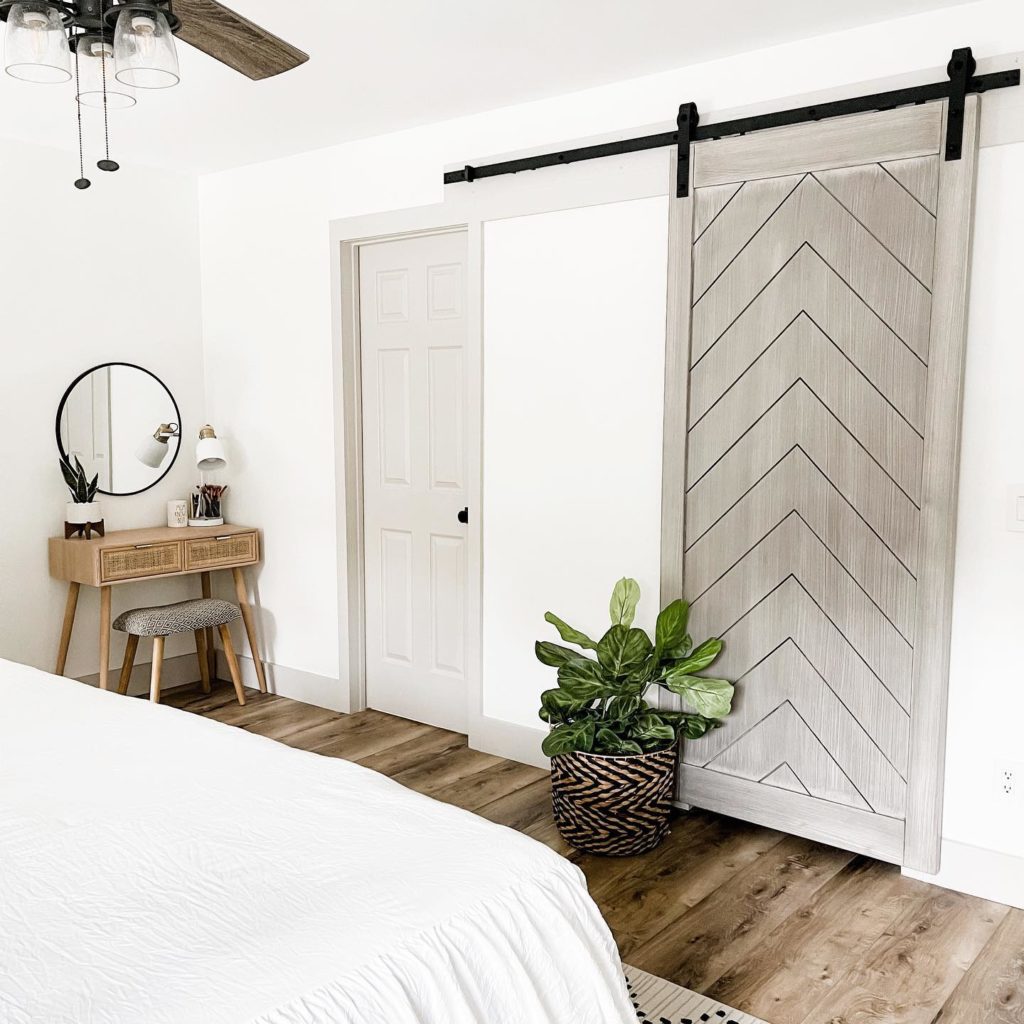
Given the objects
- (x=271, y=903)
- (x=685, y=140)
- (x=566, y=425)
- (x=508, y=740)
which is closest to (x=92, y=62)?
(x=271, y=903)

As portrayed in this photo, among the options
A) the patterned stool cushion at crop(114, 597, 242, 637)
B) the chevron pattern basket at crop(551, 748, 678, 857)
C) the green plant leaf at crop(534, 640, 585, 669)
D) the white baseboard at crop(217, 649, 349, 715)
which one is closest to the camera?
the chevron pattern basket at crop(551, 748, 678, 857)

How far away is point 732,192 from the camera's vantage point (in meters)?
2.94

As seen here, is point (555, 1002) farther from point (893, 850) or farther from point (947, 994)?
point (893, 850)

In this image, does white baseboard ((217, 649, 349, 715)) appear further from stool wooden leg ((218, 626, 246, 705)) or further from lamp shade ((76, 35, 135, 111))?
lamp shade ((76, 35, 135, 111))

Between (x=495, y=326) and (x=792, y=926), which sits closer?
(x=792, y=926)

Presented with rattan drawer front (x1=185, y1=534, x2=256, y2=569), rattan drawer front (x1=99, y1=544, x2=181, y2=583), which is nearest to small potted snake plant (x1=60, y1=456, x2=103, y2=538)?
rattan drawer front (x1=99, y1=544, x2=181, y2=583)

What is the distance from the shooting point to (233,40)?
1910mm

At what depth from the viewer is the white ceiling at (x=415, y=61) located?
2.60 metres

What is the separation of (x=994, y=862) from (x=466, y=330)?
2.46m

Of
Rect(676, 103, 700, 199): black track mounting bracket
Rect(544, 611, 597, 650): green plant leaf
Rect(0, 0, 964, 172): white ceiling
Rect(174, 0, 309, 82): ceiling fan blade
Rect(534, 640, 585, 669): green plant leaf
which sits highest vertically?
Rect(0, 0, 964, 172): white ceiling

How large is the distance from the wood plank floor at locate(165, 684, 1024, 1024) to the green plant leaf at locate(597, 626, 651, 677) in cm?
57

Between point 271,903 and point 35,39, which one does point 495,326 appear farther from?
point 271,903

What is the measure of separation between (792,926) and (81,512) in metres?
3.12

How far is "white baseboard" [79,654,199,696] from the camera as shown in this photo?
171 inches
